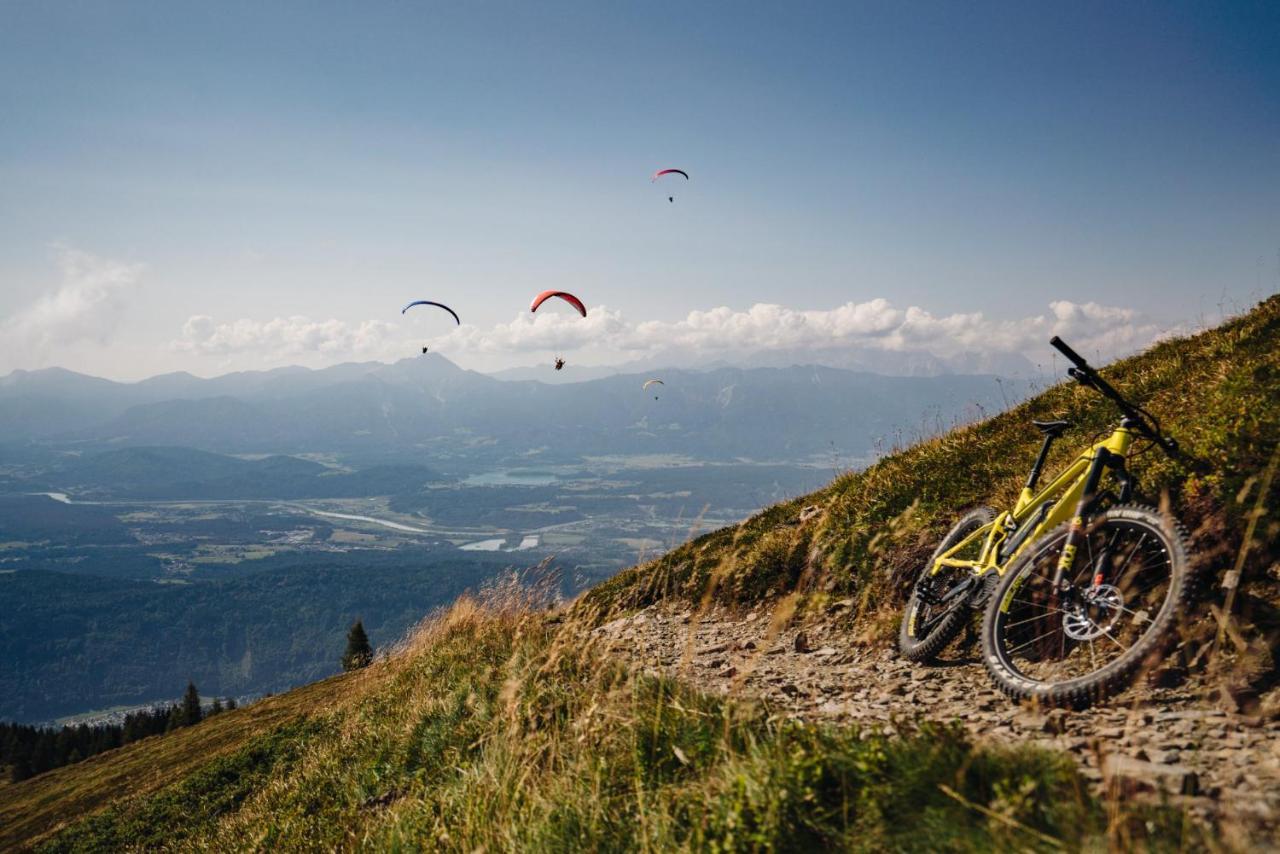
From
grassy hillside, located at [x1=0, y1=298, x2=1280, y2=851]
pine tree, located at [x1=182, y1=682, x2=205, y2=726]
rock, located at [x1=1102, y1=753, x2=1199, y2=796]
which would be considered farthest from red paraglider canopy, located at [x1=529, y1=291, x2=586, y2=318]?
pine tree, located at [x1=182, y1=682, x2=205, y2=726]

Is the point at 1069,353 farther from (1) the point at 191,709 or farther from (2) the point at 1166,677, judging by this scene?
(1) the point at 191,709

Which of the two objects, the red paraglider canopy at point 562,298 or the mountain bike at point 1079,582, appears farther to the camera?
the red paraglider canopy at point 562,298

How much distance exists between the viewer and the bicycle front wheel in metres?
4.38

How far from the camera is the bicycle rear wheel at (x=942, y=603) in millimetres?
6270

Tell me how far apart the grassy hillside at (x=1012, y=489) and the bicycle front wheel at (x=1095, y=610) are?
1.27 ft

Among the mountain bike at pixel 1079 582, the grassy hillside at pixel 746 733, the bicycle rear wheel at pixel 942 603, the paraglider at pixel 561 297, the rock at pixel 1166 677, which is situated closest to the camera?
the grassy hillside at pixel 746 733

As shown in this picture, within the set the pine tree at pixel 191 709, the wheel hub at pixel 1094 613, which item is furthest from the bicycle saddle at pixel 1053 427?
the pine tree at pixel 191 709

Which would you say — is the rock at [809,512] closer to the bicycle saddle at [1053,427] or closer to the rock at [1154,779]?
the bicycle saddle at [1053,427]

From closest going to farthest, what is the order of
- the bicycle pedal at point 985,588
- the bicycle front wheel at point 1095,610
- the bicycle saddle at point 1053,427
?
1. the bicycle front wheel at point 1095,610
2. the bicycle pedal at point 985,588
3. the bicycle saddle at point 1053,427

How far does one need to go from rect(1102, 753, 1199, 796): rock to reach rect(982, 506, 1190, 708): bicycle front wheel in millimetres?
1061

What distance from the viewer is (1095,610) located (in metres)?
5.19

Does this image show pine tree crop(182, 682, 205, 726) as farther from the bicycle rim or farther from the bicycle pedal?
the bicycle rim

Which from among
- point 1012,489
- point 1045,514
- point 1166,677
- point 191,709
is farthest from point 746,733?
point 191,709

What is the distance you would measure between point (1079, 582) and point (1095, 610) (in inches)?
33.8
